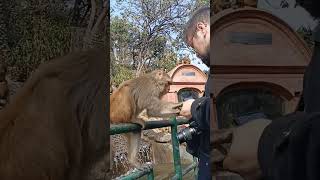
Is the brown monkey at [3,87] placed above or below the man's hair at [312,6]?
below

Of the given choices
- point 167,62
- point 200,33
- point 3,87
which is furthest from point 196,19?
point 3,87

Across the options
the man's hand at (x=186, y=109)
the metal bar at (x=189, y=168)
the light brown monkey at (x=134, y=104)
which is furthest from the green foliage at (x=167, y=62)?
the metal bar at (x=189, y=168)

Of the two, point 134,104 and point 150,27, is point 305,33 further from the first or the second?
point 134,104

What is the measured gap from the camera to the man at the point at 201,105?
1339 mm

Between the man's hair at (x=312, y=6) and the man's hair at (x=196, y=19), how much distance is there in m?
0.31

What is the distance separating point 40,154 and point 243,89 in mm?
752

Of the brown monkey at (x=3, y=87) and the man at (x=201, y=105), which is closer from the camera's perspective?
the man at (x=201, y=105)

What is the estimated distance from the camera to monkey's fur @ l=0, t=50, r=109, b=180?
1.52m

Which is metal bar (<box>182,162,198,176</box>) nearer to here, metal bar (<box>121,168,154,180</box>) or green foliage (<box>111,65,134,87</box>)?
metal bar (<box>121,168,154,180</box>)

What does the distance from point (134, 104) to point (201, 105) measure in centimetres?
33

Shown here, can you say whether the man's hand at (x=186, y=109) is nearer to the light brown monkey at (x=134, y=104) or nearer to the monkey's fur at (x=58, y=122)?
the light brown monkey at (x=134, y=104)

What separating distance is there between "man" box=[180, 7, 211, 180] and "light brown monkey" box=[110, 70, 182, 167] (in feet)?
0.26

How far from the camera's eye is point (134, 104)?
1637 mm

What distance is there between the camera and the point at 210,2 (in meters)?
1.26
